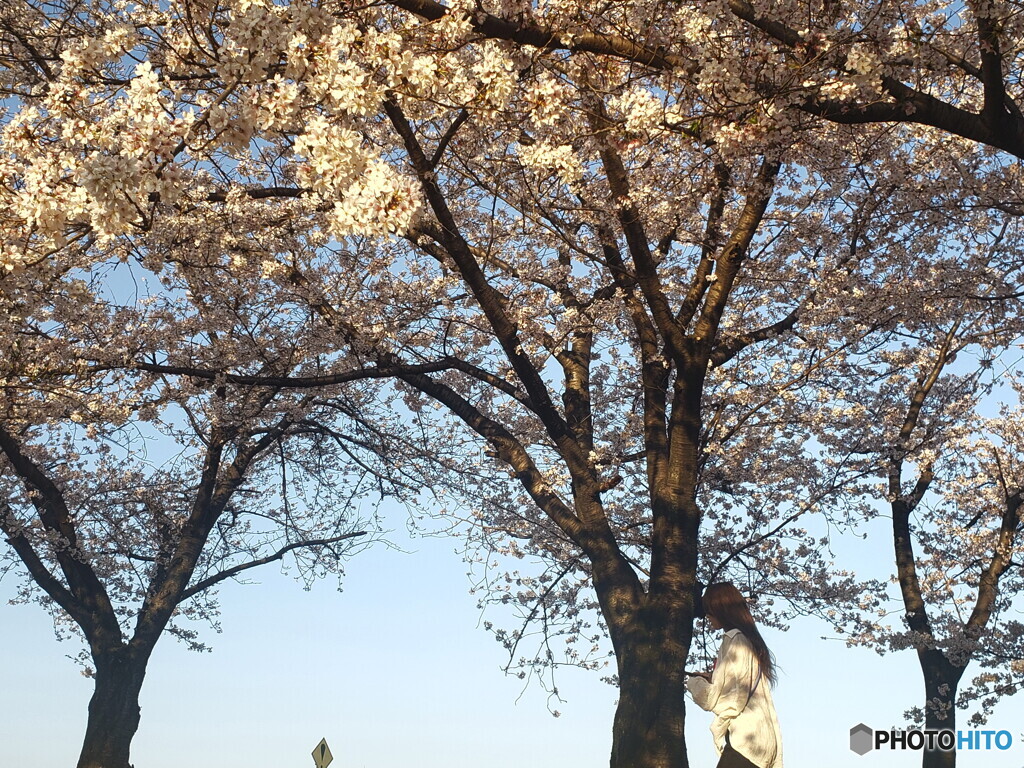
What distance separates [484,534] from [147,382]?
5165 mm

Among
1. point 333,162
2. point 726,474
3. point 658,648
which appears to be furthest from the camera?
point 726,474

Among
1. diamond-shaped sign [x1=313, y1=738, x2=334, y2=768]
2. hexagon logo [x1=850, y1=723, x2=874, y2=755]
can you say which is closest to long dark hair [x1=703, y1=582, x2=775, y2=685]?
hexagon logo [x1=850, y1=723, x2=874, y2=755]

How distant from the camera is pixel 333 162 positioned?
518cm

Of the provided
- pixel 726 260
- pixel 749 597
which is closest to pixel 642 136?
pixel 726 260

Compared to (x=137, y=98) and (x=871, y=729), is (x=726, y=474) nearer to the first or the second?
(x=871, y=729)

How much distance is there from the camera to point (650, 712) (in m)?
8.63

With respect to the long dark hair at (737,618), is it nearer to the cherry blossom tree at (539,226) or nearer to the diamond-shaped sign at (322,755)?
the cherry blossom tree at (539,226)

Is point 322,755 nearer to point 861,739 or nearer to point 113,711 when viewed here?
point 113,711

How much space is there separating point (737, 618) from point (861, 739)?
7.48 m

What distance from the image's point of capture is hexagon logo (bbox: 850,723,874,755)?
13078 millimetres

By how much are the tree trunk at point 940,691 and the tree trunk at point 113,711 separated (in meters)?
11.7

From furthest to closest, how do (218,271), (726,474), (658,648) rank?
(726,474) → (218,271) → (658,648)

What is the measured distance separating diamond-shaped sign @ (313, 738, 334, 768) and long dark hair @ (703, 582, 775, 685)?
29.6ft

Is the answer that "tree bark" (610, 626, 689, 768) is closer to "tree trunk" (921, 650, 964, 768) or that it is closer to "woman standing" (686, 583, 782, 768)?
"woman standing" (686, 583, 782, 768)
